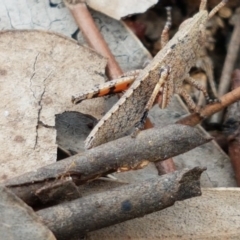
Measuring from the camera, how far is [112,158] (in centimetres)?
229

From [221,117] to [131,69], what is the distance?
0.51 meters

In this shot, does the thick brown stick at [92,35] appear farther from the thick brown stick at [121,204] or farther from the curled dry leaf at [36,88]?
the thick brown stick at [121,204]

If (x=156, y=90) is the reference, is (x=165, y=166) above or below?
below

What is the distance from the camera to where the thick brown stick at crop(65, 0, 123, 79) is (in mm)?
2916

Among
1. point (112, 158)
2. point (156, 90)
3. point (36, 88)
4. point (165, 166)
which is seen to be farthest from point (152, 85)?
point (112, 158)

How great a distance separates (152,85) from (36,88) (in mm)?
528

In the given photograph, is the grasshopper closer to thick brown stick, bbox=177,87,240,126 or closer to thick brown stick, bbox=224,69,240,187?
thick brown stick, bbox=177,87,240,126

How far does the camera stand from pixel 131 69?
3.11m

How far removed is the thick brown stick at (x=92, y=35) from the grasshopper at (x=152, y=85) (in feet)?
0.35

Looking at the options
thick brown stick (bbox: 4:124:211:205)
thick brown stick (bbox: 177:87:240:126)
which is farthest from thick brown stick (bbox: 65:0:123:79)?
thick brown stick (bbox: 4:124:211:205)

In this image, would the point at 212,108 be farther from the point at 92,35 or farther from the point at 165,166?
the point at 92,35

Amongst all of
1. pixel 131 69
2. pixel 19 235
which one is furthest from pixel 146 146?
pixel 131 69

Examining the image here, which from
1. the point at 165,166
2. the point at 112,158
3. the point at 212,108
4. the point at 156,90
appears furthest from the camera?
the point at 212,108

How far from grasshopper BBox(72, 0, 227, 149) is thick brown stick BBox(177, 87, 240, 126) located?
3cm
